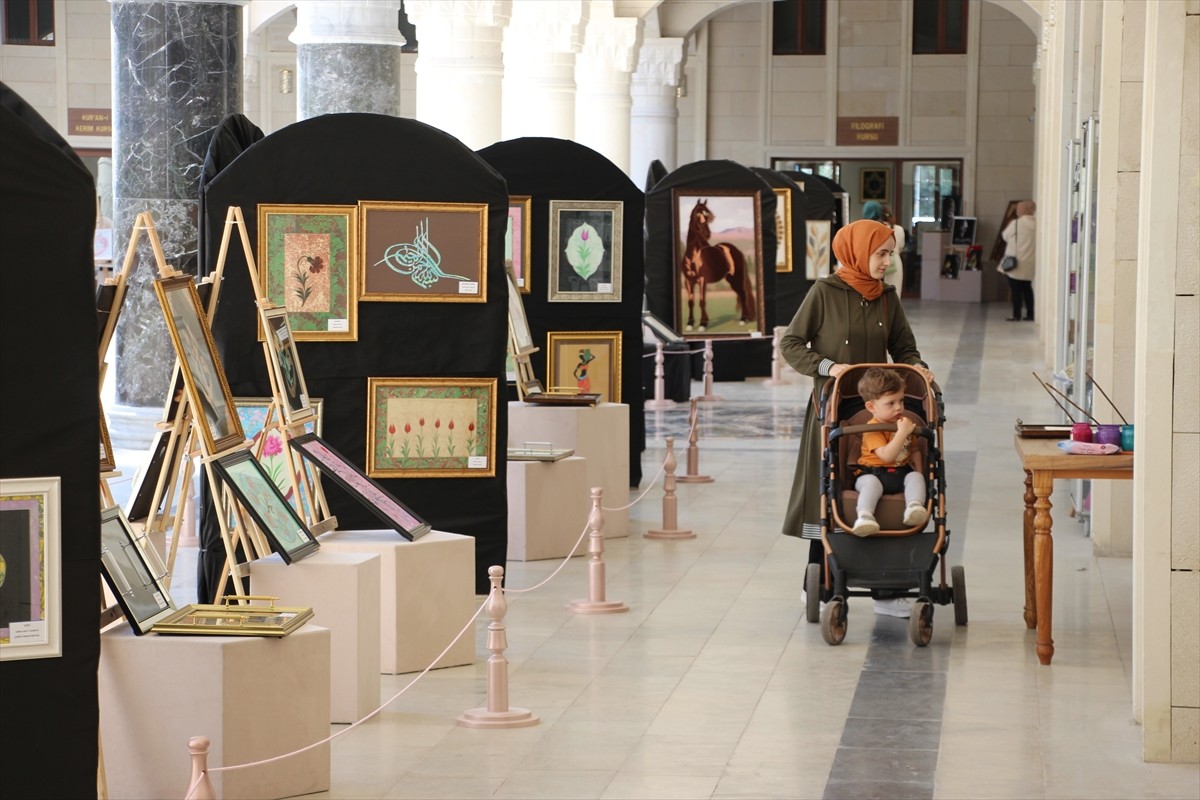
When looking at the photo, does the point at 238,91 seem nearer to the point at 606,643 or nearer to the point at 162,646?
the point at 606,643

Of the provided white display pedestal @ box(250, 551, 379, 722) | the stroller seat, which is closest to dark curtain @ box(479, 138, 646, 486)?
the stroller seat

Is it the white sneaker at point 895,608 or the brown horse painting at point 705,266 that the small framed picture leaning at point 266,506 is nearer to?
the white sneaker at point 895,608

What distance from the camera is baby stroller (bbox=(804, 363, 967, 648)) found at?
22.6 feet

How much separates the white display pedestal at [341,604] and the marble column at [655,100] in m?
21.8

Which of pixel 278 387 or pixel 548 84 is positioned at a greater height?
pixel 548 84

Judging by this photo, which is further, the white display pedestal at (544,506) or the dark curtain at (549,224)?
the dark curtain at (549,224)

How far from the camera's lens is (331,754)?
5469 mm

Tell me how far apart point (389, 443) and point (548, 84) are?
1083 cm

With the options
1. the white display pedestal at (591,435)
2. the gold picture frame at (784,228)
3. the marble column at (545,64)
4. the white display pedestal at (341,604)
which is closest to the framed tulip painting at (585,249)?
the white display pedestal at (591,435)

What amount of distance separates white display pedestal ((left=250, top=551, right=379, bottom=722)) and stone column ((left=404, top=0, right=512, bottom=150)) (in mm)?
9005

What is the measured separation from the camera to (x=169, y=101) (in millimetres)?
10867

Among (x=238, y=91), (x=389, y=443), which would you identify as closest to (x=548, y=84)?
(x=238, y=91)

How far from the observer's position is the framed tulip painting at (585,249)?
35.5ft

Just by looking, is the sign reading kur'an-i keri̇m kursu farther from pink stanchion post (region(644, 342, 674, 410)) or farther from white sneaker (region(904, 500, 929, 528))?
white sneaker (region(904, 500, 929, 528))
